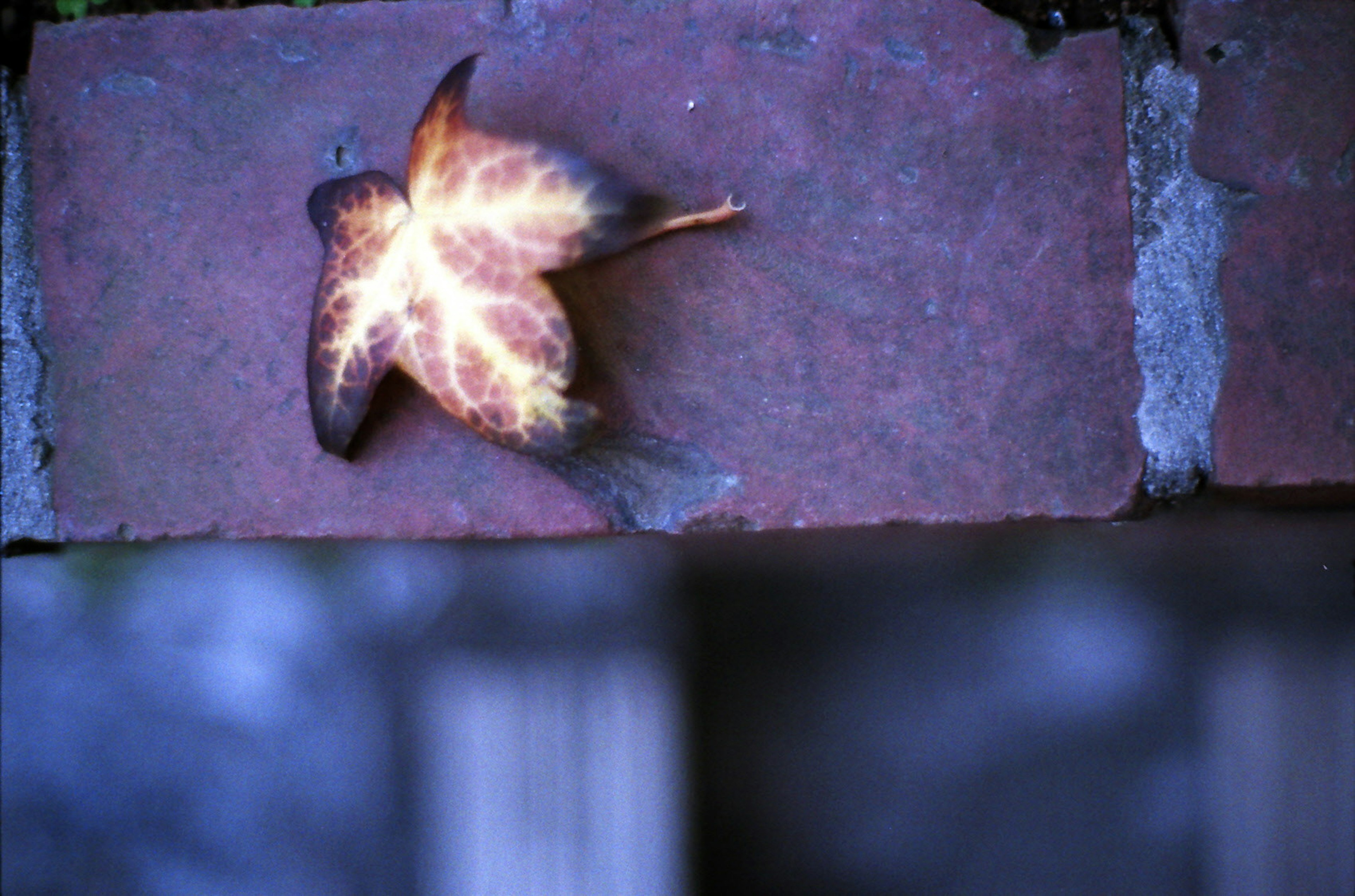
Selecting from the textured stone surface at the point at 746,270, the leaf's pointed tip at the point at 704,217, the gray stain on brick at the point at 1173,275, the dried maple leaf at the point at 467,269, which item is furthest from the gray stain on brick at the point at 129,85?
the gray stain on brick at the point at 1173,275

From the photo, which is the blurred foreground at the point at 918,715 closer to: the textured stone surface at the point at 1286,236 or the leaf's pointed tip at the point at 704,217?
the textured stone surface at the point at 1286,236

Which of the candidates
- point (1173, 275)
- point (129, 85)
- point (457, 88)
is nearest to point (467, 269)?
point (457, 88)

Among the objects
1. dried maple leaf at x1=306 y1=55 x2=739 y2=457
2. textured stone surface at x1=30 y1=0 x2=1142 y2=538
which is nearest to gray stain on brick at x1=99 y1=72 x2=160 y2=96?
textured stone surface at x1=30 y1=0 x2=1142 y2=538

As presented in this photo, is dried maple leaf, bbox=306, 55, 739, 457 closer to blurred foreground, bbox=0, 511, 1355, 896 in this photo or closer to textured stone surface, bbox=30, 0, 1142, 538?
textured stone surface, bbox=30, 0, 1142, 538

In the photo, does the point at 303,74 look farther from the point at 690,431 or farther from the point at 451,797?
the point at 451,797

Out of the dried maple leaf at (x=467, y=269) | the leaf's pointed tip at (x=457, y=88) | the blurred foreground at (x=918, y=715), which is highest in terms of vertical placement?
the leaf's pointed tip at (x=457, y=88)

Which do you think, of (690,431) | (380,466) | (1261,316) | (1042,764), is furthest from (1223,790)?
(380,466)
